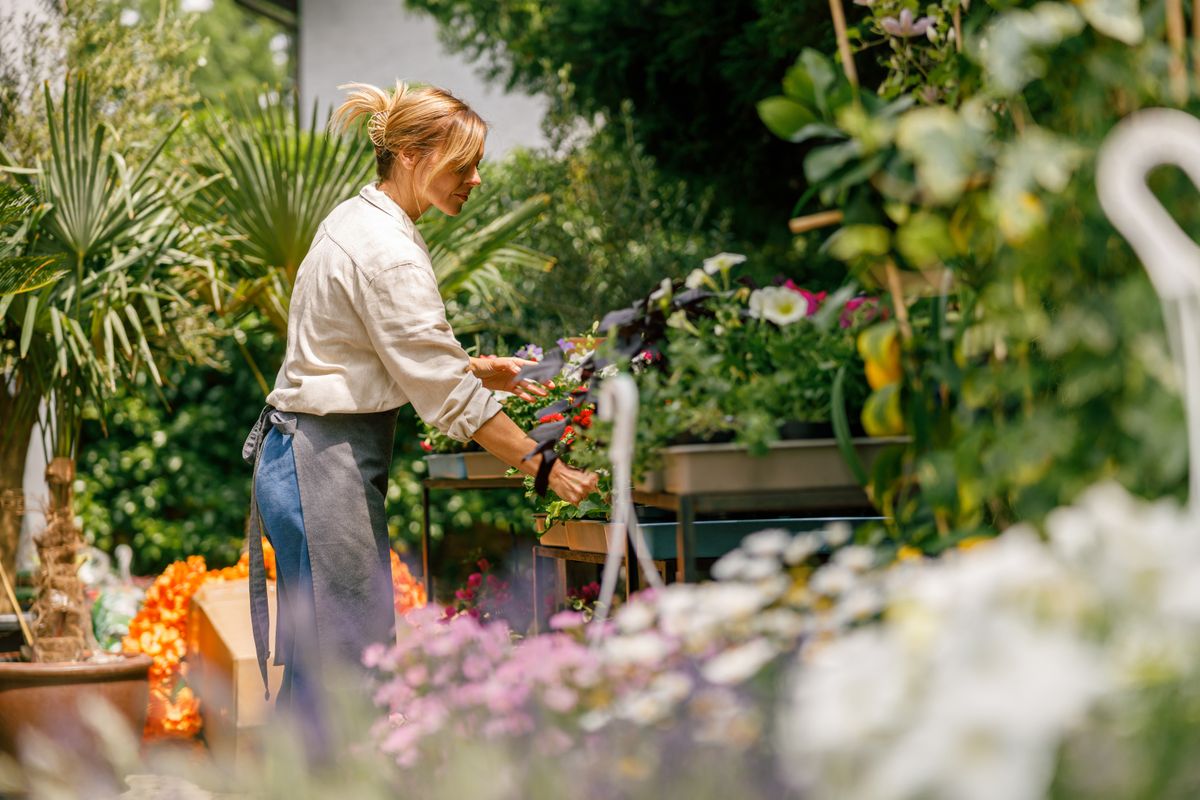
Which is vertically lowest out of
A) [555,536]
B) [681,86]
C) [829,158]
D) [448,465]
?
[555,536]

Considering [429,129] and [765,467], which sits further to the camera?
[429,129]

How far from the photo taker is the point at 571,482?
1.84 metres

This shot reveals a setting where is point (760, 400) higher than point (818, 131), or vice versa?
point (818, 131)

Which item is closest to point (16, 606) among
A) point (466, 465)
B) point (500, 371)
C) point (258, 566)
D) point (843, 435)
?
point (466, 465)

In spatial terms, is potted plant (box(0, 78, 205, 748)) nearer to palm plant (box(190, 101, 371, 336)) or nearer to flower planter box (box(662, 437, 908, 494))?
palm plant (box(190, 101, 371, 336))

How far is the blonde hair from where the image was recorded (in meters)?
2.11

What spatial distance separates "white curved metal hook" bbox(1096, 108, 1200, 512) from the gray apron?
137 cm

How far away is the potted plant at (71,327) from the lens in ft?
10.6

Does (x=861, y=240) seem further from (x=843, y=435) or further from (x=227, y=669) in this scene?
(x=227, y=669)

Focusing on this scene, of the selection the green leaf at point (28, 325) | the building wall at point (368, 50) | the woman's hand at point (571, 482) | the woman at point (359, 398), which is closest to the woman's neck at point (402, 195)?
the woman at point (359, 398)

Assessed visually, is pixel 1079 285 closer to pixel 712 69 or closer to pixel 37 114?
pixel 37 114

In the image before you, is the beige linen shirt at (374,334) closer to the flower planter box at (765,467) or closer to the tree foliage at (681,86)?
the flower planter box at (765,467)

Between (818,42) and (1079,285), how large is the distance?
4.38m

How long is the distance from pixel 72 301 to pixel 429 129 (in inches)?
75.7
